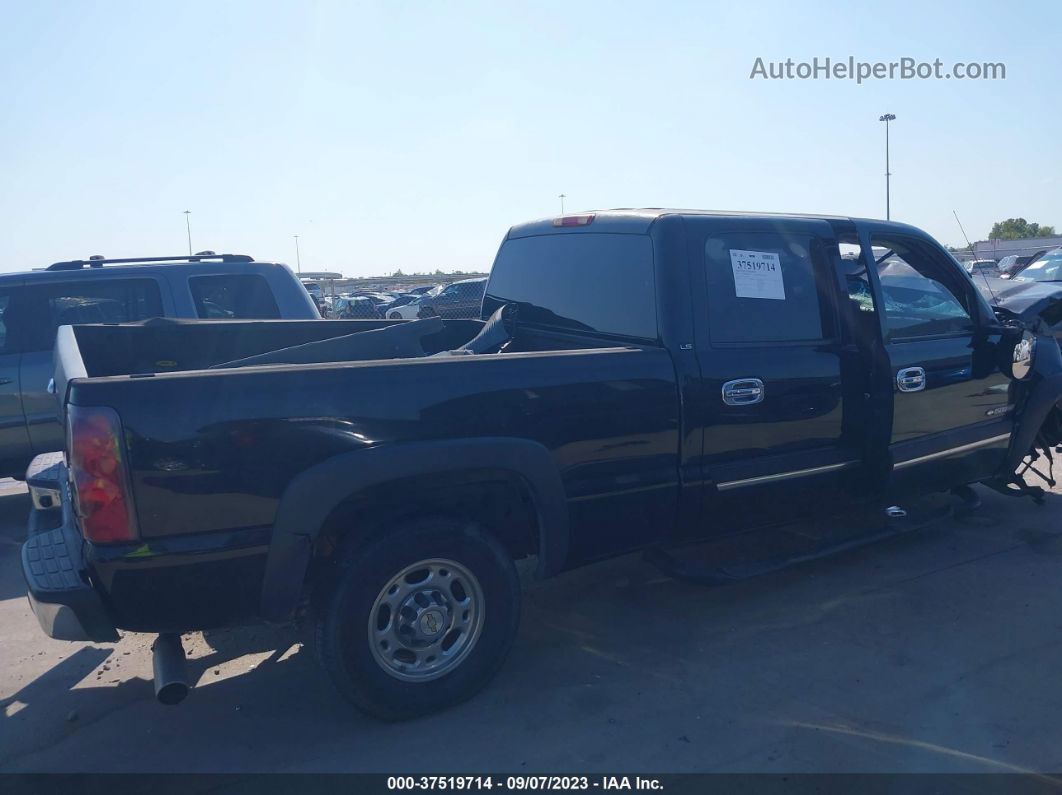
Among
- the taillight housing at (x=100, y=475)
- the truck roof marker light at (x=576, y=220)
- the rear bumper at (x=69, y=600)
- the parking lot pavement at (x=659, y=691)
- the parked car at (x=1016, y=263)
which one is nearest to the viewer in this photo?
the taillight housing at (x=100, y=475)

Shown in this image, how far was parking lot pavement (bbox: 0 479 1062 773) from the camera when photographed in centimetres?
330

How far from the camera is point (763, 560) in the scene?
4.46m

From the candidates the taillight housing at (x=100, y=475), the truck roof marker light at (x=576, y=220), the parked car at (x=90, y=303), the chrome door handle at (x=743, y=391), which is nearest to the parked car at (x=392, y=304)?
the parked car at (x=90, y=303)

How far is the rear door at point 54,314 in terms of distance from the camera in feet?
21.7

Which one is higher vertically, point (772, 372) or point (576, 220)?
point (576, 220)

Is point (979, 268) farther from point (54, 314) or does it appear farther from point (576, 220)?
point (54, 314)

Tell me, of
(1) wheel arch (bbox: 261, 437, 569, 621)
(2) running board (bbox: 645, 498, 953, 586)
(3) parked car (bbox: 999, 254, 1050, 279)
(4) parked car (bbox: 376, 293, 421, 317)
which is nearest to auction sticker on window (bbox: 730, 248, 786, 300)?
(2) running board (bbox: 645, 498, 953, 586)

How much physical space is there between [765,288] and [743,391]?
60 cm

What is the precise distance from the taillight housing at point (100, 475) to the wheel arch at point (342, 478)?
20.1 inches

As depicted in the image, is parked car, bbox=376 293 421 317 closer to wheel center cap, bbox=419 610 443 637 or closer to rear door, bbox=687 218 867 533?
rear door, bbox=687 218 867 533

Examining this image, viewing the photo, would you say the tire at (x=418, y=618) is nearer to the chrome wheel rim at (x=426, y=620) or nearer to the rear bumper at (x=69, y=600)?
the chrome wheel rim at (x=426, y=620)

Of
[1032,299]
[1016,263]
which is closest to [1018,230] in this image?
[1016,263]

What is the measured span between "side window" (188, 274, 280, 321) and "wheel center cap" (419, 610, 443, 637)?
4.35 metres

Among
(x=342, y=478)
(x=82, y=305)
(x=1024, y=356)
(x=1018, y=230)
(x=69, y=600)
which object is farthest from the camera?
(x=1018, y=230)
